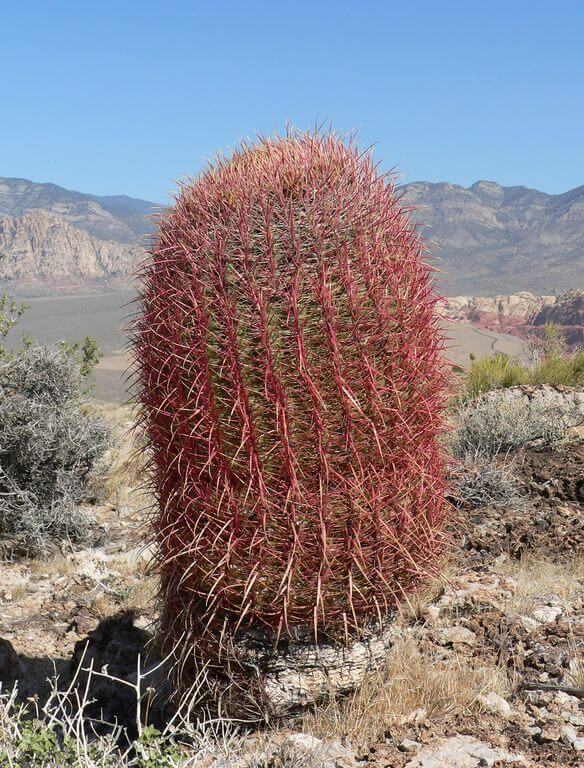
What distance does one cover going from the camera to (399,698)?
11.7ft

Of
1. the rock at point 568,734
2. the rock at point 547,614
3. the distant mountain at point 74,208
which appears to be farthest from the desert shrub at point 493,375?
the distant mountain at point 74,208

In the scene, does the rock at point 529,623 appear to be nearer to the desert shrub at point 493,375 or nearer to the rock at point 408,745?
the rock at point 408,745

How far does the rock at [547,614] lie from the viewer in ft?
14.9

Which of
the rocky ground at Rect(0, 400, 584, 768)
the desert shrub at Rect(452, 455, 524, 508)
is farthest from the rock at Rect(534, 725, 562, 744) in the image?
the desert shrub at Rect(452, 455, 524, 508)

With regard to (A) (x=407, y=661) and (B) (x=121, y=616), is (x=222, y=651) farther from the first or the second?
(B) (x=121, y=616)

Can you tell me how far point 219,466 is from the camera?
323 centimetres

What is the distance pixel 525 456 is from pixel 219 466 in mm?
5228

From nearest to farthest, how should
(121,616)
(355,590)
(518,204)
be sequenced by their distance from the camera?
(355,590), (121,616), (518,204)

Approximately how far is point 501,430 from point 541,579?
3049 millimetres

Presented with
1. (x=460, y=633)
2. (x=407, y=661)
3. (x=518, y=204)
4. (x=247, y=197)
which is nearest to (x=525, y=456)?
(x=460, y=633)

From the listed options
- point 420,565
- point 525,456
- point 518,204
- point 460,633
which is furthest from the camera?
point 518,204

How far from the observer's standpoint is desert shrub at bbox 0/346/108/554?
7.38 metres

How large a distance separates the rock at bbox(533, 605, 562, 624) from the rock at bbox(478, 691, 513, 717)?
39.9 inches

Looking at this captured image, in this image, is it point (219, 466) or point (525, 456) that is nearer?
point (219, 466)
